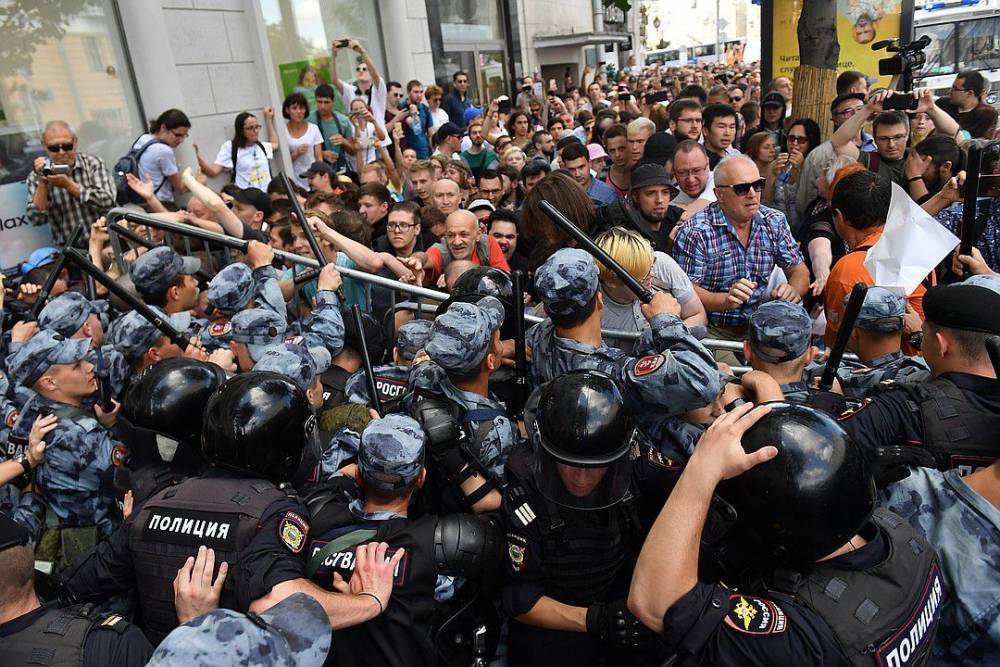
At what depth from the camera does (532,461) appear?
2.27 meters

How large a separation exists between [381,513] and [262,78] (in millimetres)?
7836

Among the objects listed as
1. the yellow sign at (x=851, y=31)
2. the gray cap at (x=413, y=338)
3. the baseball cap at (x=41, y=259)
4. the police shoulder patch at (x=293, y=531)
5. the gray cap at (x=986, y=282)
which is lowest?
the police shoulder patch at (x=293, y=531)

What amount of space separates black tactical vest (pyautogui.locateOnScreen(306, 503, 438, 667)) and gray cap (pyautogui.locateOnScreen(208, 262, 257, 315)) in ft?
7.24

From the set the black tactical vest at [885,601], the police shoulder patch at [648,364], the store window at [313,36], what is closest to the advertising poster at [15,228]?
the store window at [313,36]

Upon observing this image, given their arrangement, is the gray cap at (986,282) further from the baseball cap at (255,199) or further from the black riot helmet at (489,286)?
the baseball cap at (255,199)

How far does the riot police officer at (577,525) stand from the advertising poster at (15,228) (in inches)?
238

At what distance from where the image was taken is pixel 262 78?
8.54 m

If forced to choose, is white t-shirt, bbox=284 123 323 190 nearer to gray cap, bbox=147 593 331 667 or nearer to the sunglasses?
the sunglasses

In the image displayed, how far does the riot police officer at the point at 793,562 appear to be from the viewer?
155cm

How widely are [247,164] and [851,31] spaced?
813 cm

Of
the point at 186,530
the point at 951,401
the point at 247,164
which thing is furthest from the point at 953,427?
the point at 247,164

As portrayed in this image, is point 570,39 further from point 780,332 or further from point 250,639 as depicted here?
point 250,639

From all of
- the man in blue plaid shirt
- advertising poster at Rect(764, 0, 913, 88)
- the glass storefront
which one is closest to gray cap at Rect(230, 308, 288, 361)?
the man in blue plaid shirt

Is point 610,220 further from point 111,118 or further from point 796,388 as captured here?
point 111,118
